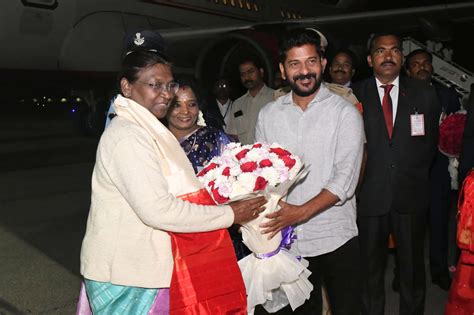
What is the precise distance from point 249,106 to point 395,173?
187 centimetres

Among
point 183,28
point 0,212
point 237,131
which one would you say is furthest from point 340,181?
point 183,28

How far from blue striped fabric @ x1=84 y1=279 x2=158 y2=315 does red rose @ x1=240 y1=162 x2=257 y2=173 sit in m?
0.54

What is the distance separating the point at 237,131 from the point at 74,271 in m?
1.72

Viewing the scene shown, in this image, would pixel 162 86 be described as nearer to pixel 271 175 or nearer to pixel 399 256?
pixel 271 175

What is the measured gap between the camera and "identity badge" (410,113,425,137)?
119 inches

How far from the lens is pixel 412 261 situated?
10.2 feet

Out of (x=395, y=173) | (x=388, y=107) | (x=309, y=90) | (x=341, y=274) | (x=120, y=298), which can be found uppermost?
(x=309, y=90)

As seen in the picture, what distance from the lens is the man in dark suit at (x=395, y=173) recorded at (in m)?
3.04

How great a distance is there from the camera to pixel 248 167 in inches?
83.3

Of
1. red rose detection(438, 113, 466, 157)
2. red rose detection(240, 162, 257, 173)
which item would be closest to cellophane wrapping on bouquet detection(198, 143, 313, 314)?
red rose detection(240, 162, 257, 173)

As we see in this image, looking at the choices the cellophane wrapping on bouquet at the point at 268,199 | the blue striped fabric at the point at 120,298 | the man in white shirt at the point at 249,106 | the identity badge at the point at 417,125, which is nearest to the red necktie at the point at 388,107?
the identity badge at the point at 417,125

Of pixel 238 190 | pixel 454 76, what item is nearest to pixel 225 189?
pixel 238 190

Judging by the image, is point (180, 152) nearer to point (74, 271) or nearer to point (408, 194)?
point (408, 194)

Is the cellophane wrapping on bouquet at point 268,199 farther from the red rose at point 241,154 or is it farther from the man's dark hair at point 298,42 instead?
the man's dark hair at point 298,42
